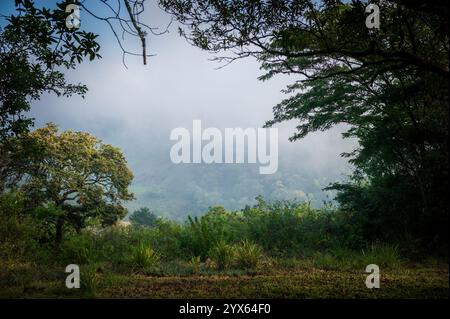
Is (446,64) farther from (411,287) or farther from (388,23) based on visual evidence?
(411,287)

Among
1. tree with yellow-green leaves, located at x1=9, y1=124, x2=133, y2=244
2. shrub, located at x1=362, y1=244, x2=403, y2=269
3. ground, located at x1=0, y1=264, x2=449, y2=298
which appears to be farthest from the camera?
tree with yellow-green leaves, located at x1=9, y1=124, x2=133, y2=244

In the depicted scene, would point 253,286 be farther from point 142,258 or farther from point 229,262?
point 142,258

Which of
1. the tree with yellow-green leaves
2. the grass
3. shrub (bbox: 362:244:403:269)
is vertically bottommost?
the grass

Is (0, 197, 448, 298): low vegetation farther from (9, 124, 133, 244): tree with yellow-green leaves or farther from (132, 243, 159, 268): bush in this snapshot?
(9, 124, 133, 244): tree with yellow-green leaves

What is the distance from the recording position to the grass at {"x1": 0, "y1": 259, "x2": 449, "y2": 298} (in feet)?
15.9

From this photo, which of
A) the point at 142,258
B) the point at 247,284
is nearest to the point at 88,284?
the point at 247,284

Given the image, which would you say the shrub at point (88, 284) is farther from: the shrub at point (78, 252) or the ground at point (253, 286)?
the shrub at point (78, 252)

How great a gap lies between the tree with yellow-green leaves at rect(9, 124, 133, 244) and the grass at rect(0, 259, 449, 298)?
30.7ft

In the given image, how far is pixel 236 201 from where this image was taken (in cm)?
14688

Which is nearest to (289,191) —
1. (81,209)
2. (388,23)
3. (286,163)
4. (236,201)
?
(236,201)

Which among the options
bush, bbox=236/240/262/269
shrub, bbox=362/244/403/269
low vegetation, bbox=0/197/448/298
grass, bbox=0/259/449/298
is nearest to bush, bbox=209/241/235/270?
low vegetation, bbox=0/197/448/298

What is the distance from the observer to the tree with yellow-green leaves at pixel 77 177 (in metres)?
15.8

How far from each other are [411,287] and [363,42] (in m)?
3.44
